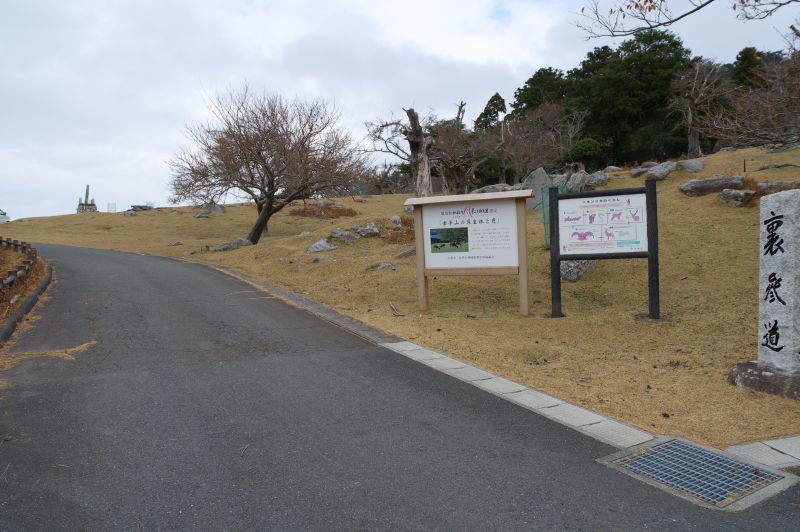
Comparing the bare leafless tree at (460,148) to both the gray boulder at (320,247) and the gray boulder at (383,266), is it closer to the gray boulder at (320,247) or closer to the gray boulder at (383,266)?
the gray boulder at (320,247)

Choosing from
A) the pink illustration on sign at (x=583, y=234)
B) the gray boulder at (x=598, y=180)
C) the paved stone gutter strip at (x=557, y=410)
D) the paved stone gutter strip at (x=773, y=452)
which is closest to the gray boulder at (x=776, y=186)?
the pink illustration on sign at (x=583, y=234)

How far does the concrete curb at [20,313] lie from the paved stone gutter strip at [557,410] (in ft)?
15.5

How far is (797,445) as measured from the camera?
14.1 ft

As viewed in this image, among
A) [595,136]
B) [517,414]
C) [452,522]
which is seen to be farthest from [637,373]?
[595,136]

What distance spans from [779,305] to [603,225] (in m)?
3.64

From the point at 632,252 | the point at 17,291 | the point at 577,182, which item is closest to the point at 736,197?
the point at 632,252

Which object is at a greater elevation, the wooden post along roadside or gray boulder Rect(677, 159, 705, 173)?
gray boulder Rect(677, 159, 705, 173)

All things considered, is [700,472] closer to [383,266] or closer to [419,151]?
[383,266]

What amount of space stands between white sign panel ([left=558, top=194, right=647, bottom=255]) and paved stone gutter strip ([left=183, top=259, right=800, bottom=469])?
3235mm

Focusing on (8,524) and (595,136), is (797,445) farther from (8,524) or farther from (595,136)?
(595,136)

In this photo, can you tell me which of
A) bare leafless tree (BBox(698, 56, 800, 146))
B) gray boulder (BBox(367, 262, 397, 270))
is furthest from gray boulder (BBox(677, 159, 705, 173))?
gray boulder (BBox(367, 262, 397, 270))

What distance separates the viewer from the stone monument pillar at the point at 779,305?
207 inches

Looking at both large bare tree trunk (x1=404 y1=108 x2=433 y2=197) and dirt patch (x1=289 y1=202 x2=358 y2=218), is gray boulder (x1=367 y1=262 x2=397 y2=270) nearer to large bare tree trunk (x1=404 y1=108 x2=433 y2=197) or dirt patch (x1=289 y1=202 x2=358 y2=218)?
large bare tree trunk (x1=404 y1=108 x2=433 y2=197)

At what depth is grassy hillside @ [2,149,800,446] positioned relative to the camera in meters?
5.25
